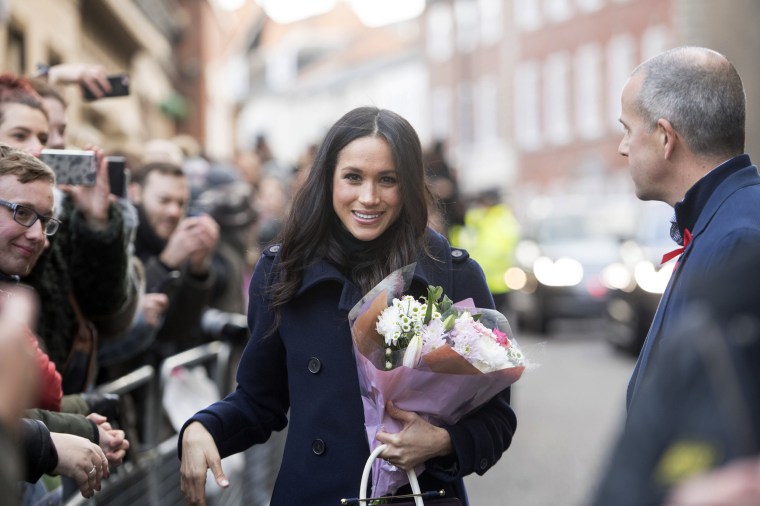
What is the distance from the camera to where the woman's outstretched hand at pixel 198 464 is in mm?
3672

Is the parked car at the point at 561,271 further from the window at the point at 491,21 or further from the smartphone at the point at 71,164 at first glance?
the window at the point at 491,21

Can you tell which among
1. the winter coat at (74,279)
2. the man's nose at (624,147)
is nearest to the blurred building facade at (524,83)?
the winter coat at (74,279)

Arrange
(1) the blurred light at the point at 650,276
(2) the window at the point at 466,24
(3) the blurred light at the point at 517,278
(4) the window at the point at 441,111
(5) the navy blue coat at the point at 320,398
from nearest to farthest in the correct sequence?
(5) the navy blue coat at the point at 320,398, (1) the blurred light at the point at 650,276, (3) the blurred light at the point at 517,278, (2) the window at the point at 466,24, (4) the window at the point at 441,111

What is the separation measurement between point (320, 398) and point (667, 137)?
50.6 inches

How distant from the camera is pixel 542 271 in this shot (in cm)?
2027

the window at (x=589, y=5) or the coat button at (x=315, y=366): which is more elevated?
the window at (x=589, y=5)

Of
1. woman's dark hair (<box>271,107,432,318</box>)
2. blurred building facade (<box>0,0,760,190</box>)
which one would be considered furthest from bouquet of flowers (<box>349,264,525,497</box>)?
blurred building facade (<box>0,0,760,190</box>)

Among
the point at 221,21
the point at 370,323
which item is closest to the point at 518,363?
the point at 370,323

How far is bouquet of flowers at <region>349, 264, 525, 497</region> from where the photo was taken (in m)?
3.40

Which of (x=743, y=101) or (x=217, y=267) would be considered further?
(x=217, y=267)

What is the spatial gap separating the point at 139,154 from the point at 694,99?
489 centimetres

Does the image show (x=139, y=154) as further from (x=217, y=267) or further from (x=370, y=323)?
(x=370, y=323)

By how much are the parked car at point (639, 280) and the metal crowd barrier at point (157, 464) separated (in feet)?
25.7

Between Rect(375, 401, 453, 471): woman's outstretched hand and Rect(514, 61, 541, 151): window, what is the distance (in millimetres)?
50132
